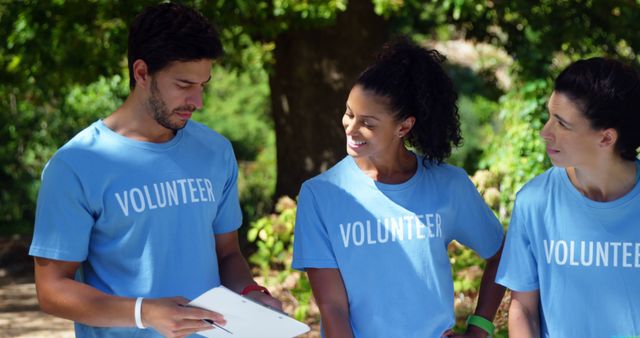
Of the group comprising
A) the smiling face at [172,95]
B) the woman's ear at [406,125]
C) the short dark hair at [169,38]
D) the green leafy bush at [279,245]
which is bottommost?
the green leafy bush at [279,245]

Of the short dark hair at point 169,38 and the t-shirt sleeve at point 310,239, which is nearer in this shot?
the short dark hair at point 169,38

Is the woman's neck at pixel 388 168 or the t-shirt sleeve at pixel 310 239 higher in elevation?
the woman's neck at pixel 388 168

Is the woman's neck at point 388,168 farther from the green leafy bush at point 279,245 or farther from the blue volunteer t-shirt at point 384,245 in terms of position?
the green leafy bush at point 279,245

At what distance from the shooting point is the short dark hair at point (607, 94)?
2832 mm

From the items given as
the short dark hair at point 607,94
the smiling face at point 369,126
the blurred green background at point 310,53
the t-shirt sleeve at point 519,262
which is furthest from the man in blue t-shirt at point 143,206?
the blurred green background at point 310,53

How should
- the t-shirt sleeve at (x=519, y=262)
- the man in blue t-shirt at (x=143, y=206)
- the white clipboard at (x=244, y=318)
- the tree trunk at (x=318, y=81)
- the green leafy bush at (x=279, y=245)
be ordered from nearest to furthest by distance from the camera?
1. the white clipboard at (x=244, y=318)
2. the man in blue t-shirt at (x=143, y=206)
3. the t-shirt sleeve at (x=519, y=262)
4. the green leafy bush at (x=279, y=245)
5. the tree trunk at (x=318, y=81)

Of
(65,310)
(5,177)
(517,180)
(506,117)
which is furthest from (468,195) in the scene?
(5,177)

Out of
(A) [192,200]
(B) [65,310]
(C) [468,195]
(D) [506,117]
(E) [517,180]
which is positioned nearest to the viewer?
(B) [65,310]

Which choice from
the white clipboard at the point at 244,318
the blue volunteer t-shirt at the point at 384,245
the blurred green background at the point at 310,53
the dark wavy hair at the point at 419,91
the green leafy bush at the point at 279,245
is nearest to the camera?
the white clipboard at the point at 244,318

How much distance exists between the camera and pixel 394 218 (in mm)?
3059

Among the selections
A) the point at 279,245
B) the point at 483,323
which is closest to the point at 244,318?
the point at 483,323

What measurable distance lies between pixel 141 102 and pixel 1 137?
951 centimetres

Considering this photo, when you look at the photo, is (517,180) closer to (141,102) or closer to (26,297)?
(26,297)

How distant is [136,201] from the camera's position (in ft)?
9.42
